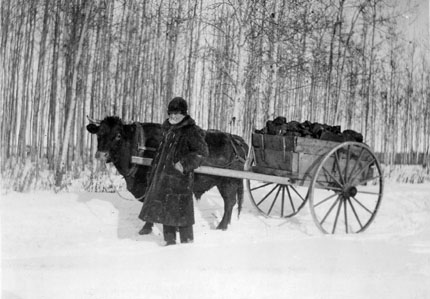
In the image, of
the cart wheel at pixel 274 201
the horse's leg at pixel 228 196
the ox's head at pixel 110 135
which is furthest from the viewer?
the cart wheel at pixel 274 201

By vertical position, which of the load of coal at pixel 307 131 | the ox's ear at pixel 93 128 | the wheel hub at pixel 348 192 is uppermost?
the load of coal at pixel 307 131

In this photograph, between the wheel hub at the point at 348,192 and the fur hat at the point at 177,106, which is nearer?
the fur hat at the point at 177,106

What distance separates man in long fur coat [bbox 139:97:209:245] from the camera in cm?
496

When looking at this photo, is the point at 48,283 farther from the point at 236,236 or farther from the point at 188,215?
the point at 236,236

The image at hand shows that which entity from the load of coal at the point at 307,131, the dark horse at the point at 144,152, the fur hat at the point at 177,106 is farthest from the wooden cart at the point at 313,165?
the fur hat at the point at 177,106

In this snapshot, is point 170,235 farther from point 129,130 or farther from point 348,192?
point 348,192

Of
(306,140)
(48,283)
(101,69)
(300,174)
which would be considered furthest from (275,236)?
(101,69)

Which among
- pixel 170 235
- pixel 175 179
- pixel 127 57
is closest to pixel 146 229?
pixel 170 235

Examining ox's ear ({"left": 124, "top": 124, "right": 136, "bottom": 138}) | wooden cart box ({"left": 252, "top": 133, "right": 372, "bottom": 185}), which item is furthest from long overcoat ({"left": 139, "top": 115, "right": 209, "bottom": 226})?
wooden cart box ({"left": 252, "top": 133, "right": 372, "bottom": 185})

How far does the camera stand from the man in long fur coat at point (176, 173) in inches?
195

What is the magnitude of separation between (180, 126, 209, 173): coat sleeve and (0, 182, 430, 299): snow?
90cm

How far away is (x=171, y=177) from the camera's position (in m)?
5.01

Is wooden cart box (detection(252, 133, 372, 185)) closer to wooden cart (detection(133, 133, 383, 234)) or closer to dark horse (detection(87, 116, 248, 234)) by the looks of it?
wooden cart (detection(133, 133, 383, 234))

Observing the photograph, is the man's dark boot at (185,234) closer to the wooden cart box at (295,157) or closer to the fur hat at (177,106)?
the fur hat at (177,106)
